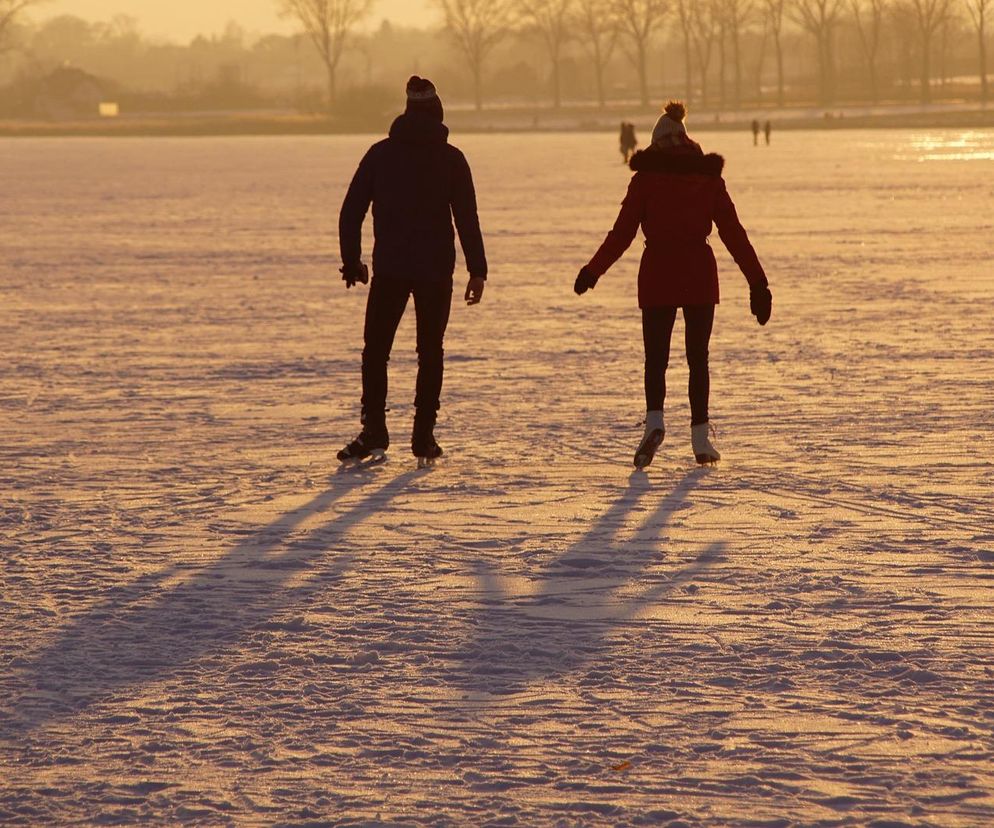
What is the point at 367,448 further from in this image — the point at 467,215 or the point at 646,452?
the point at 646,452

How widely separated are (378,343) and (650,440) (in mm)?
1215

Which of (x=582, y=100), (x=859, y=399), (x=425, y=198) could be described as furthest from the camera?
(x=582, y=100)

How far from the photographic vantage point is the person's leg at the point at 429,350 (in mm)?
7699

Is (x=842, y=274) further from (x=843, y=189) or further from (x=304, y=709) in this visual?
(x=843, y=189)

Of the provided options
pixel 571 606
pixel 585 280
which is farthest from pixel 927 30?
pixel 571 606

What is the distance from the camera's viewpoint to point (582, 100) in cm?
15875

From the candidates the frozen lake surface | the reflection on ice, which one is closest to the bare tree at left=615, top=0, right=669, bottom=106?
the reflection on ice

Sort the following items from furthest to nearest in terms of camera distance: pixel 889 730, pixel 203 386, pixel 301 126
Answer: pixel 301 126 < pixel 203 386 < pixel 889 730

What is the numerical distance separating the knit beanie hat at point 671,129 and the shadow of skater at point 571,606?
5.38 ft

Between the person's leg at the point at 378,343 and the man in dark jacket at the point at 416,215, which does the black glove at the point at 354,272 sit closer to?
the man in dark jacket at the point at 416,215

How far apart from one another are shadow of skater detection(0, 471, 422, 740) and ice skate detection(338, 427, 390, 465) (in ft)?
3.21

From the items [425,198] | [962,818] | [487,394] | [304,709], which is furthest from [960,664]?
[487,394]

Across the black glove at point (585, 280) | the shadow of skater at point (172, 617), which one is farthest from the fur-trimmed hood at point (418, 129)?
the shadow of skater at point (172, 617)

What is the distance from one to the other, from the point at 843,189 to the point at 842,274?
16129 millimetres
